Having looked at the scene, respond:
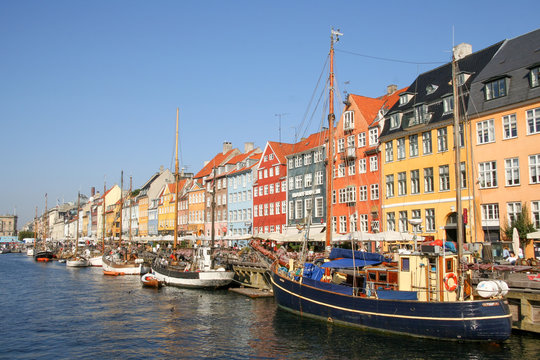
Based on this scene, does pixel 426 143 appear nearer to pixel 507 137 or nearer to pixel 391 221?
pixel 507 137

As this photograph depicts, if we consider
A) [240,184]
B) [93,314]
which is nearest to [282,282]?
[93,314]

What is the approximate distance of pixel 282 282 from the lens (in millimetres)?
Answer: 29641

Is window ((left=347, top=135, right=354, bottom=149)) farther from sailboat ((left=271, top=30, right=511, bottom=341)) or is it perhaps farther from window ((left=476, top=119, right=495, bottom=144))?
sailboat ((left=271, top=30, right=511, bottom=341))

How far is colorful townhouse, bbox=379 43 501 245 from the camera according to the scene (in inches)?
1602

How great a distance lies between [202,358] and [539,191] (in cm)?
2670

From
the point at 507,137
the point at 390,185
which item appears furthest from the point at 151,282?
the point at 507,137

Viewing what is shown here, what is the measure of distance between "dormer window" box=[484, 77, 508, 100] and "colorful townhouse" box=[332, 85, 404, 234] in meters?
12.6

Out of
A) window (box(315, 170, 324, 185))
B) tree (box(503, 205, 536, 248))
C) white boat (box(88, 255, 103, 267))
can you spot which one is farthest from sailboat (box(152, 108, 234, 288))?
white boat (box(88, 255, 103, 267))

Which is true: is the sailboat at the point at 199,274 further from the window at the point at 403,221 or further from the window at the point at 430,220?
the window at the point at 430,220

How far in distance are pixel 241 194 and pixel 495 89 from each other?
46509mm

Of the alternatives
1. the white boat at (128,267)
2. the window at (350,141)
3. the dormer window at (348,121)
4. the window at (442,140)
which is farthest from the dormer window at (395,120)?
the white boat at (128,267)

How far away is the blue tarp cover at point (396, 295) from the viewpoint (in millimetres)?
21922

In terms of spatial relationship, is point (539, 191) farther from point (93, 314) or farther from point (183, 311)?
point (93, 314)

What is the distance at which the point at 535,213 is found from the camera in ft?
113
